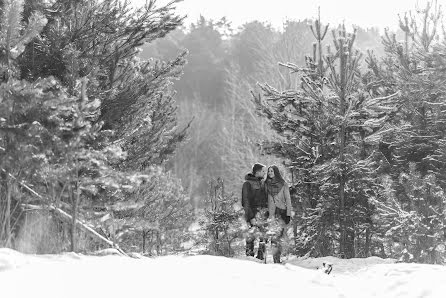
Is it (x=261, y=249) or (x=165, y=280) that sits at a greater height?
(x=165, y=280)

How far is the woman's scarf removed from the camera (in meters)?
8.66

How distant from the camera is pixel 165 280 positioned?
143 inches

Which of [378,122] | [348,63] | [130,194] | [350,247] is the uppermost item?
[348,63]

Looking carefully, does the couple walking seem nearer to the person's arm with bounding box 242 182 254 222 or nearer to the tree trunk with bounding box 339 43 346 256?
the person's arm with bounding box 242 182 254 222

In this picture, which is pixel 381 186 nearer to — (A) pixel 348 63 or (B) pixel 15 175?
(A) pixel 348 63

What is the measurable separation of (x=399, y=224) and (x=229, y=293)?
19.9 feet

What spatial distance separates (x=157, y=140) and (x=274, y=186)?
95.2 inches

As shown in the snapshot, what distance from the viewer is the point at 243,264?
457 cm

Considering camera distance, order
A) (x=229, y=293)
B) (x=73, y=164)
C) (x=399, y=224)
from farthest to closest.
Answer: (x=399, y=224) → (x=73, y=164) → (x=229, y=293)

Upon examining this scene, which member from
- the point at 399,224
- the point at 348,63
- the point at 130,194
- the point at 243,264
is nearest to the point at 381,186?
the point at 399,224

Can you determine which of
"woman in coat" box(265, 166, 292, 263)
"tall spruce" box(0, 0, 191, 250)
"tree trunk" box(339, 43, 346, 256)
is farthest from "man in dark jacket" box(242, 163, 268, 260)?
"tall spruce" box(0, 0, 191, 250)

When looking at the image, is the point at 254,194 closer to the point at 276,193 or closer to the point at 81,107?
the point at 276,193

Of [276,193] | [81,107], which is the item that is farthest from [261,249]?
[81,107]

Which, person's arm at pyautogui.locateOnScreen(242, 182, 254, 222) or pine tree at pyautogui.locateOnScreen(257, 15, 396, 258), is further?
pine tree at pyautogui.locateOnScreen(257, 15, 396, 258)
